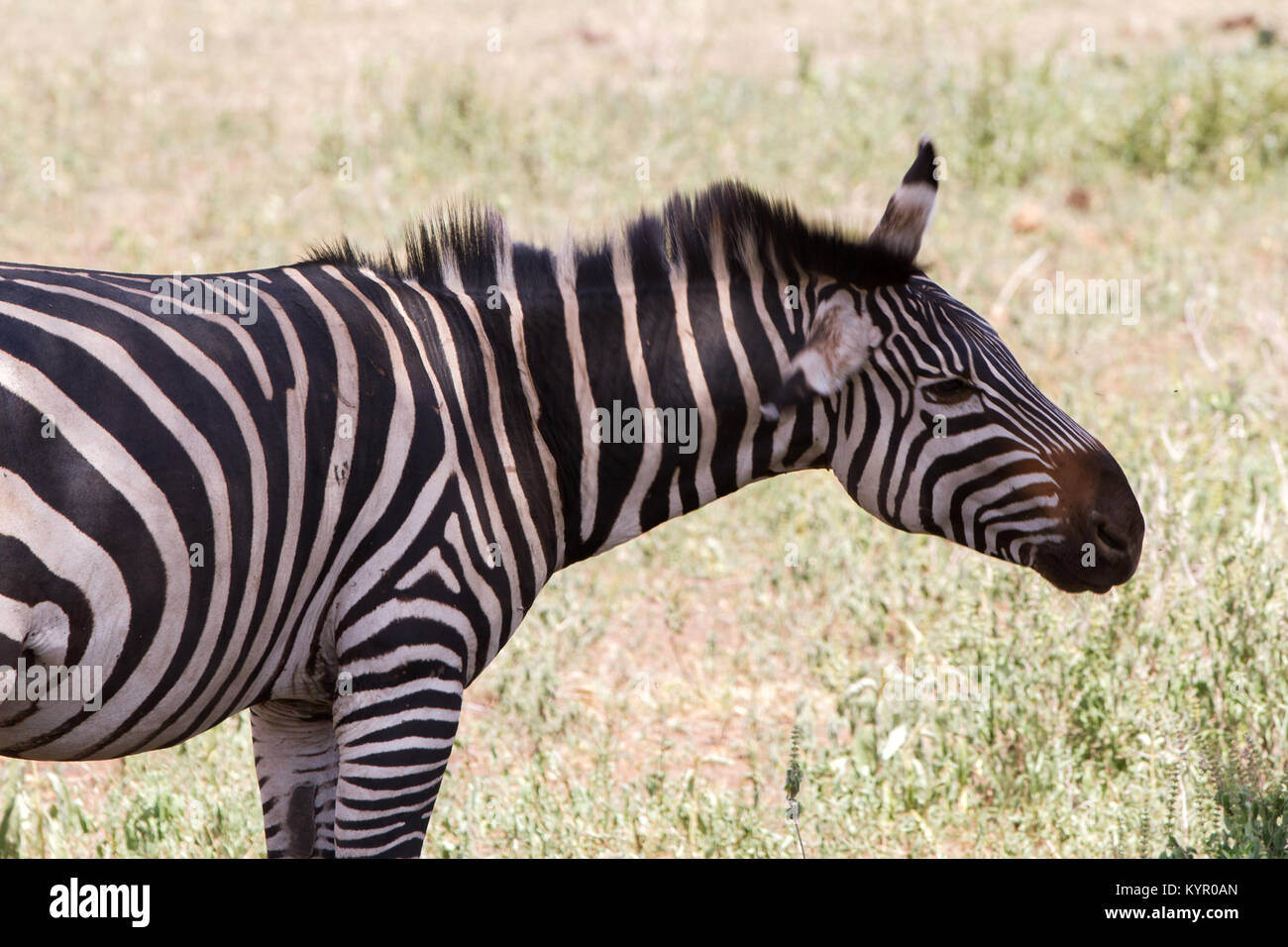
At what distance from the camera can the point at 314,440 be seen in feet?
10.7

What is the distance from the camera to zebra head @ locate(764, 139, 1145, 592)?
348 cm

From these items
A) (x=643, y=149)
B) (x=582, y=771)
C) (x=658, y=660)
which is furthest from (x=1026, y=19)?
(x=582, y=771)

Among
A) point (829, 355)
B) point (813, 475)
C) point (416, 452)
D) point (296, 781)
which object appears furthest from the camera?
point (813, 475)

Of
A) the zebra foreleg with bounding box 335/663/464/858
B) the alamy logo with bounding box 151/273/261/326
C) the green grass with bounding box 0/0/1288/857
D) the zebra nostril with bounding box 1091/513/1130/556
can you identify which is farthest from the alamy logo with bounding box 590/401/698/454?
the green grass with bounding box 0/0/1288/857

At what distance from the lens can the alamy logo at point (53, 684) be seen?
2801 mm

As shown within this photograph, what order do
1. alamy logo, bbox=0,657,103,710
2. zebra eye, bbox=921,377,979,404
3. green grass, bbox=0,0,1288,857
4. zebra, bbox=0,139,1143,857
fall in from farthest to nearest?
green grass, bbox=0,0,1288,857 → zebra eye, bbox=921,377,979,404 → zebra, bbox=0,139,1143,857 → alamy logo, bbox=0,657,103,710

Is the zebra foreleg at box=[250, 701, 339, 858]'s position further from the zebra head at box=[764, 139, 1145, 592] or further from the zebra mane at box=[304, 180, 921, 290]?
the zebra head at box=[764, 139, 1145, 592]

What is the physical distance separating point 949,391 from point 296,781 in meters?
2.12

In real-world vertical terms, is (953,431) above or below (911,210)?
below

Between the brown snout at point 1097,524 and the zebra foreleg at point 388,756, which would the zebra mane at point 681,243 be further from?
the zebra foreleg at point 388,756

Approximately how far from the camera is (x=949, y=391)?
11.6 ft
